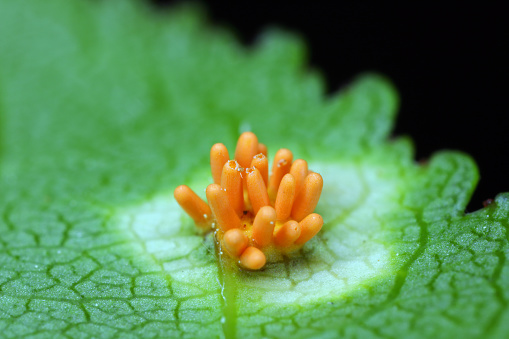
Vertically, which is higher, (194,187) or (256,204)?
(194,187)

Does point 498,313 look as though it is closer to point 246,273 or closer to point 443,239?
point 443,239

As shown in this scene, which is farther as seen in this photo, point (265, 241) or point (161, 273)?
point (161, 273)

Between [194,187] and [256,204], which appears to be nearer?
[256,204]

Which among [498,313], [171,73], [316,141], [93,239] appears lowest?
[498,313]

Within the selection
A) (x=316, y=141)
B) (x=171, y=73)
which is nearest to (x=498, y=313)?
(x=316, y=141)
